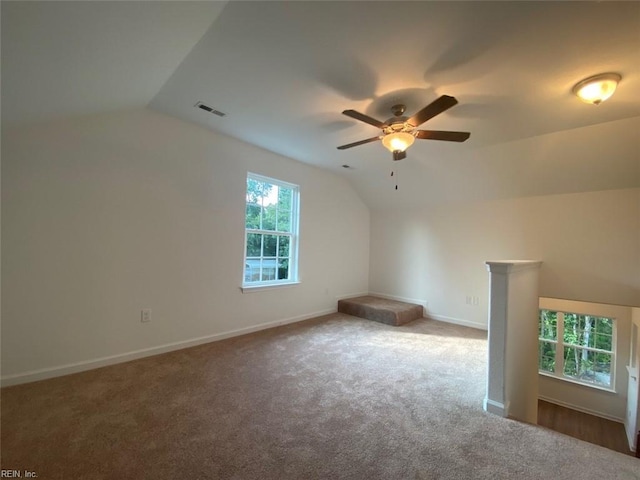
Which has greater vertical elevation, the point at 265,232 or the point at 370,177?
the point at 370,177

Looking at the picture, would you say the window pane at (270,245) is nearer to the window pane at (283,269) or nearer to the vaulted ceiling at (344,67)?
the window pane at (283,269)

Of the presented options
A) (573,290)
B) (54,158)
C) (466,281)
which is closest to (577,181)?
(573,290)

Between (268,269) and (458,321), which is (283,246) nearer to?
(268,269)

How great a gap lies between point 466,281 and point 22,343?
5.36 m

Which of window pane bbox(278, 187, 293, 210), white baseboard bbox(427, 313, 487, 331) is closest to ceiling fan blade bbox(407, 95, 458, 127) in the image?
window pane bbox(278, 187, 293, 210)

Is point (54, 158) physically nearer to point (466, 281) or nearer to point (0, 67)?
point (0, 67)

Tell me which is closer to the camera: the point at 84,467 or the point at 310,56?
the point at 84,467

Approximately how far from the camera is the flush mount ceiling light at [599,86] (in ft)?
6.51

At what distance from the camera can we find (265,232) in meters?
4.03

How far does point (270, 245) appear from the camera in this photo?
4152 millimetres

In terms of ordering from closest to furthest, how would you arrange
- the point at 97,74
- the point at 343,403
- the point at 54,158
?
the point at 97,74 → the point at 343,403 → the point at 54,158

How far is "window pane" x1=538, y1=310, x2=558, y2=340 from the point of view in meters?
4.75

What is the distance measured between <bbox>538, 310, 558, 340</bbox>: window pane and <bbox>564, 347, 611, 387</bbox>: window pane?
0.88 feet

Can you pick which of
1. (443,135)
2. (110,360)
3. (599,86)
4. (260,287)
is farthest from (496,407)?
(110,360)
